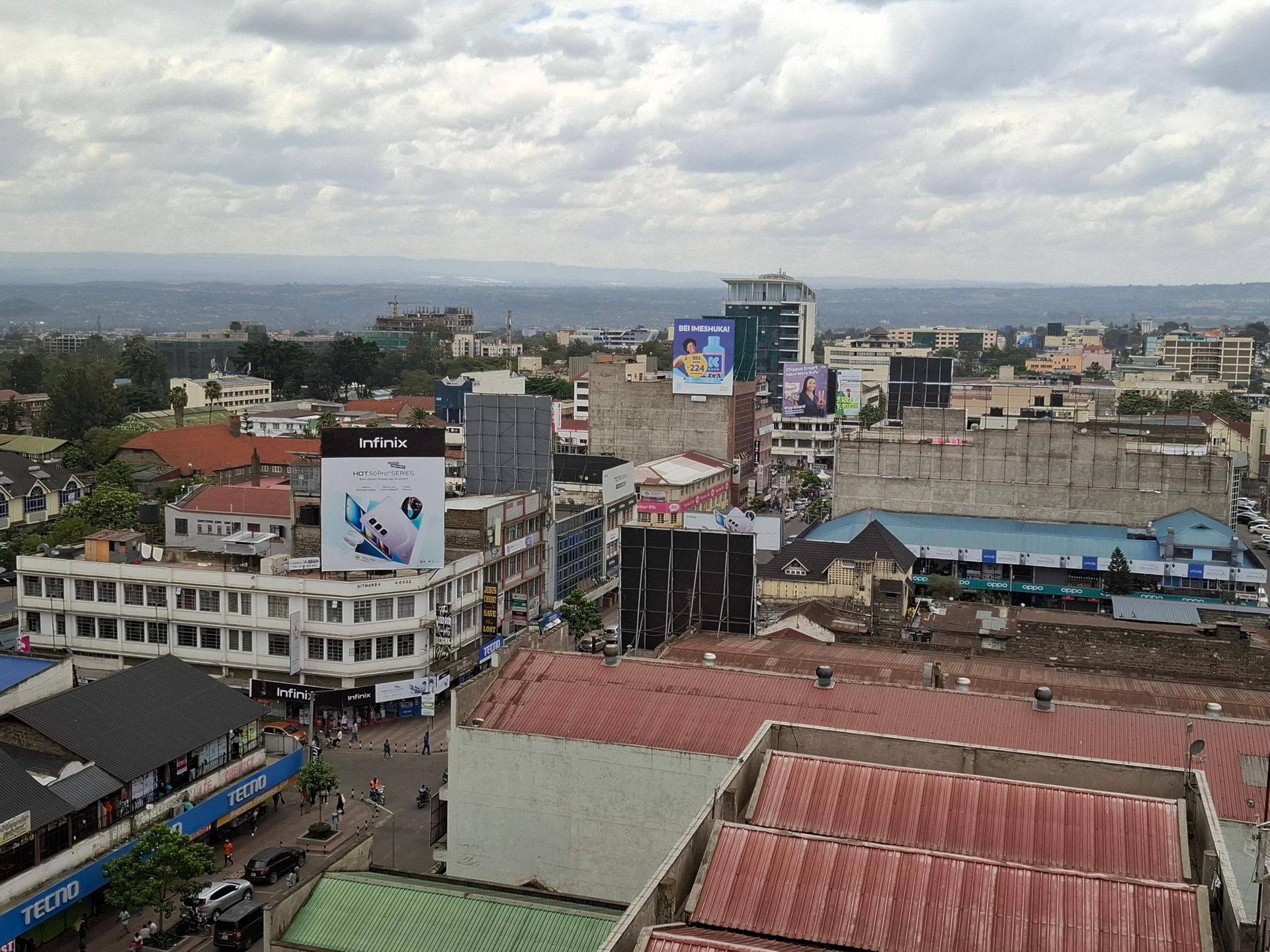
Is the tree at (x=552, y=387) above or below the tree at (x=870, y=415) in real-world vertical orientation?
above

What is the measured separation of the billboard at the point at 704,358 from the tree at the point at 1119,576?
38130 millimetres

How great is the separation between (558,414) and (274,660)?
75986mm

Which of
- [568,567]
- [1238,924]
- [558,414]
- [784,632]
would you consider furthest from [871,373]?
[1238,924]

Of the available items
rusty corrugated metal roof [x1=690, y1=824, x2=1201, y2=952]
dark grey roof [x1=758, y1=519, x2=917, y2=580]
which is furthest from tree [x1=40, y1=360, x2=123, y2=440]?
rusty corrugated metal roof [x1=690, y1=824, x2=1201, y2=952]

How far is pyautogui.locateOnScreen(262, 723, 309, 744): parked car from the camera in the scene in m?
43.7

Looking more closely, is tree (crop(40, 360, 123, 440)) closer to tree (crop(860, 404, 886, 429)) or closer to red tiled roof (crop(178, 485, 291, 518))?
red tiled roof (crop(178, 485, 291, 518))

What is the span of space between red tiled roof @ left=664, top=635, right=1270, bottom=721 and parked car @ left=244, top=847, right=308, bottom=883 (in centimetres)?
1222

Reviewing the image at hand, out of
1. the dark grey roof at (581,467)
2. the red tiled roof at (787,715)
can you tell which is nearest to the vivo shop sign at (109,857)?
the red tiled roof at (787,715)

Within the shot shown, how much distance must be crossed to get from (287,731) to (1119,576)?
4720 centimetres

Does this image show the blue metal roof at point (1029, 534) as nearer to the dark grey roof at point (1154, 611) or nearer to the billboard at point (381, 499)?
the dark grey roof at point (1154, 611)

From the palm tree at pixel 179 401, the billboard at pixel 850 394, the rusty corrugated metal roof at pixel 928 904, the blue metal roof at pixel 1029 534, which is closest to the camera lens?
the rusty corrugated metal roof at pixel 928 904

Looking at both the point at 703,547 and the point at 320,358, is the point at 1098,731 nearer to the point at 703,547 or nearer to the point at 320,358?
the point at 703,547

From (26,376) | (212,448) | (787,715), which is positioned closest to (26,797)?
(787,715)

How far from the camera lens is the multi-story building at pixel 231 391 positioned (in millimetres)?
138375
